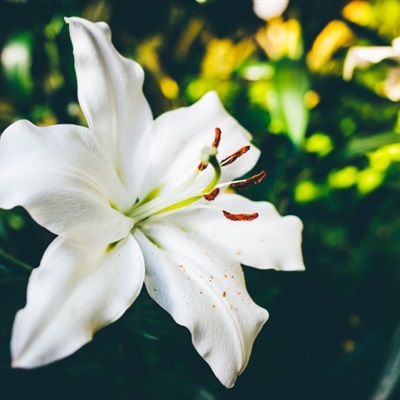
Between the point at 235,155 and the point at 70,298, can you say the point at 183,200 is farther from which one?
the point at 70,298

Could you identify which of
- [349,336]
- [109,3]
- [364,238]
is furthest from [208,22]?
[349,336]

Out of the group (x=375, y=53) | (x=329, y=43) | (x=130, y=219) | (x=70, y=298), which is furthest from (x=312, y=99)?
(x=70, y=298)

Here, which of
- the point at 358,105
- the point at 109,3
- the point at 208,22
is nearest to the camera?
the point at 109,3

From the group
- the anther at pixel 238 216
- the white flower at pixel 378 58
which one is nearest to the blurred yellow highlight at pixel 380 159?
Result: the white flower at pixel 378 58

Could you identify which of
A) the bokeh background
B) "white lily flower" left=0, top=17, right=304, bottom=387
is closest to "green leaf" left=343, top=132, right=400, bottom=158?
the bokeh background

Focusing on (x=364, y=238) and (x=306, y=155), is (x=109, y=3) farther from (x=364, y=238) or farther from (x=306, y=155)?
(x=364, y=238)

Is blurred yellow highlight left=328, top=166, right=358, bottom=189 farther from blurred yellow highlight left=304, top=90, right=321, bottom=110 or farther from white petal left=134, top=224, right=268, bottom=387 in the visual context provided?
white petal left=134, top=224, right=268, bottom=387
